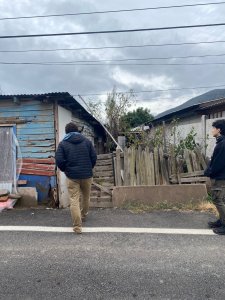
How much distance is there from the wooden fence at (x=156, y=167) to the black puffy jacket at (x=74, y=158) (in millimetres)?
2471

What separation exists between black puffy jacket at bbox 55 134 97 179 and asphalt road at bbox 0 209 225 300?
3.44 feet

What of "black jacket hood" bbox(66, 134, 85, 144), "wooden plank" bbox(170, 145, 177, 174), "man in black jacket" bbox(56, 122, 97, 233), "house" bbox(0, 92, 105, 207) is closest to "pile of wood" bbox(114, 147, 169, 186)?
"wooden plank" bbox(170, 145, 177, 174)

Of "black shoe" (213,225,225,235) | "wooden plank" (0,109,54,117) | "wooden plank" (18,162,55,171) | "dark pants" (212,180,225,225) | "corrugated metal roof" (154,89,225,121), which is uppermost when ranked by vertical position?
"corrugated metal roof" (154,89,225,121)

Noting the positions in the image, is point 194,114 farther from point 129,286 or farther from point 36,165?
point 129,286

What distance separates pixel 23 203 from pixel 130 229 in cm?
346

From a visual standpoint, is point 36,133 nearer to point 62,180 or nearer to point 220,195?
point 62,180

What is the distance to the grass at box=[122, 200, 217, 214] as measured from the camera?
670 cm

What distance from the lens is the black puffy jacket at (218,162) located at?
499 cm

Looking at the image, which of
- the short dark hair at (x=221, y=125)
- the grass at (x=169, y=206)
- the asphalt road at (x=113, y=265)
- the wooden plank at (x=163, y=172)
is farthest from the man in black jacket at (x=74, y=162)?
the wooden plank at (x=163, y=172)

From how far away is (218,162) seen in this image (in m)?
5.02

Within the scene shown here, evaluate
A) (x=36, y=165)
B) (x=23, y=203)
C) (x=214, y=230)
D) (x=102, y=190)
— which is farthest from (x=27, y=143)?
(x=214, y=230)

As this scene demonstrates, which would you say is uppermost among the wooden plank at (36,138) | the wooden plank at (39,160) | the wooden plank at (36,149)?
the wooden plank at (36,138)

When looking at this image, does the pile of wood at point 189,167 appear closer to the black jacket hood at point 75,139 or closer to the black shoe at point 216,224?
the black shoe at point 216,224

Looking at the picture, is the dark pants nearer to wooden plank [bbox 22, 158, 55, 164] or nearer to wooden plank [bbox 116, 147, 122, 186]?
wooden plank [bbox 116, 147, 122, 186]
